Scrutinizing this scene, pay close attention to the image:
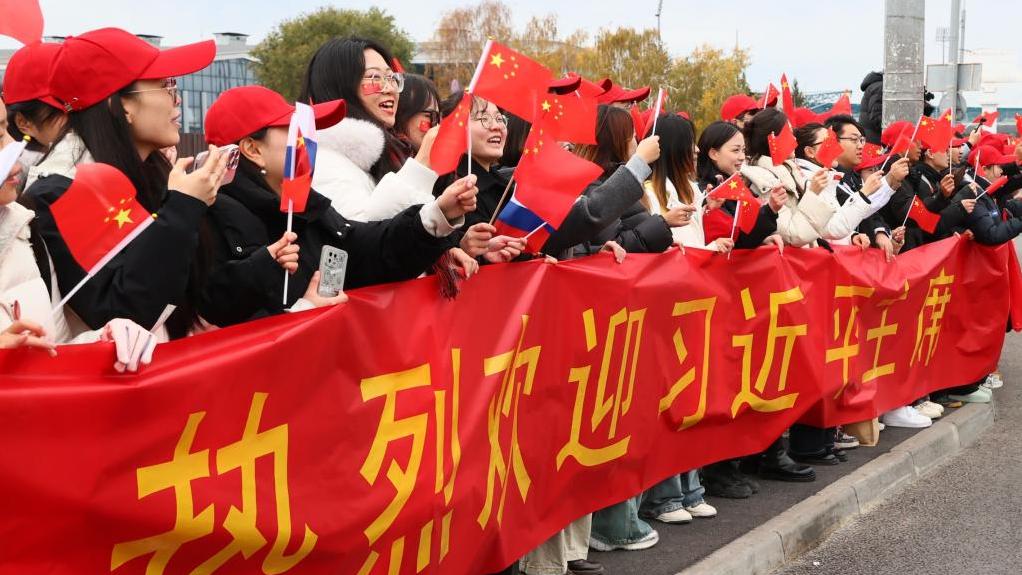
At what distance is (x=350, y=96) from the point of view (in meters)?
4.45

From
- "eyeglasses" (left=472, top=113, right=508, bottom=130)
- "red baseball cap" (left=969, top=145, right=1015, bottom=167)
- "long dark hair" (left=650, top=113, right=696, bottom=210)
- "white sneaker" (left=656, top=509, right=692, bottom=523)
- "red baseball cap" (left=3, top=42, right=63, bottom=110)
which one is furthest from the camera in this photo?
"red baseball cap" (left=969, top=145, right=1015, bottom=167)

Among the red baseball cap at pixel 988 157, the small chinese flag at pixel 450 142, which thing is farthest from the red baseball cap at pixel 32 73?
→ the red baseball cap at pixel 988 157

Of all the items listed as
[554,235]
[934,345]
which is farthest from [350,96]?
[934,345]

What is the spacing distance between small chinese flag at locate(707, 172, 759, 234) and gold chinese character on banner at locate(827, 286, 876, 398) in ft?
3.95

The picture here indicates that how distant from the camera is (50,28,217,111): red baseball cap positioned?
325 centimetres

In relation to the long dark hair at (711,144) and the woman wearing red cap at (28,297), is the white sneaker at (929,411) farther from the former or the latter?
the woman wearing red cap at (28,297)

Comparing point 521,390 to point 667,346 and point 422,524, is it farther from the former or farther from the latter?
point 667,346

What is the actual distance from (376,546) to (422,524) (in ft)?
0.79

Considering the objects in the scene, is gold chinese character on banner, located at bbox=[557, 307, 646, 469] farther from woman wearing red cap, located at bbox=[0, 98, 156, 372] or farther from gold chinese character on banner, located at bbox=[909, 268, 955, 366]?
gold chinese character on banner, located at bbox=[909, 268, 955, 366]

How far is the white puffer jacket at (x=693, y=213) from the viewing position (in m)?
5.85

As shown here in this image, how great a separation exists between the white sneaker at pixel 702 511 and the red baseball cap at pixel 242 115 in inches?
123

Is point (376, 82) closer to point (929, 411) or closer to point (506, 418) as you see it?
point (506, 418)

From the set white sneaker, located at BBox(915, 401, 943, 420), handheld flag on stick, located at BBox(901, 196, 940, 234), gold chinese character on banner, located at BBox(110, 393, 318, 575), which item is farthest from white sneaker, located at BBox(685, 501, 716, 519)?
handheld flag on stick, located at BBox(901, 196, 940, 234)

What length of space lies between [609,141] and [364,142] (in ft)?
5.54
